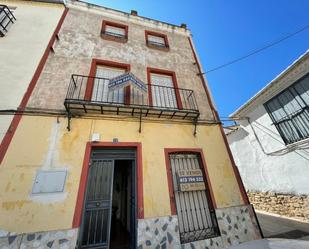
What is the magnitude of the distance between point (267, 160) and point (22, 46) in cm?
1261

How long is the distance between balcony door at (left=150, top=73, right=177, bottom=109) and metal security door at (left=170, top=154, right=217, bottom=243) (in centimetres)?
226

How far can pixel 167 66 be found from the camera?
7.11m

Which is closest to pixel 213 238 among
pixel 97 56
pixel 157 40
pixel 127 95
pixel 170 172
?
pixel 170 172

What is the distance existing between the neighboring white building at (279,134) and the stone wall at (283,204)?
9cm

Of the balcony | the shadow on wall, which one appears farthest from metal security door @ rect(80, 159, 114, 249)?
the shadow on wall

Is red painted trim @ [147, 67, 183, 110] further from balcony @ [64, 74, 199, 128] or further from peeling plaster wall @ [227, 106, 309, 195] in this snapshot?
peeling plaster wall @ [227, 106, 309, 195]

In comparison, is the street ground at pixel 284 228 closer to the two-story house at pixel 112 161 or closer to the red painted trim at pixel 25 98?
the two-story house at pixel 112 161

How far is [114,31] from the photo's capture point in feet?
25.3

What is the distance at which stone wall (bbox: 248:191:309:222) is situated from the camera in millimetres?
6461

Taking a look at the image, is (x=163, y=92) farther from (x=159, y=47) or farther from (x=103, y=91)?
(x=159, y=47)

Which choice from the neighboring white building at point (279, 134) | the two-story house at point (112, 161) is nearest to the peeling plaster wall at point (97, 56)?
the two-story house at point (112, 161)

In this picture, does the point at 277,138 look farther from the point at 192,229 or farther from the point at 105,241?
the point at 105,241

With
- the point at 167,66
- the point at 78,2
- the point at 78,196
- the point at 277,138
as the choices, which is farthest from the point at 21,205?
the point at 277,138

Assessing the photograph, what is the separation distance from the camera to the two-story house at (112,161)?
3504 mm
